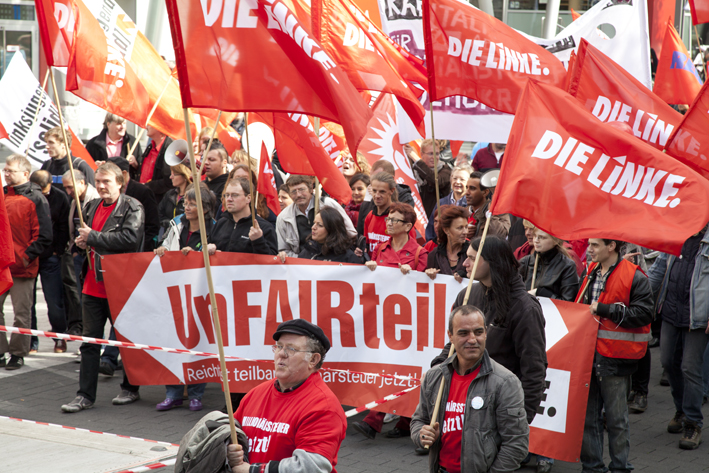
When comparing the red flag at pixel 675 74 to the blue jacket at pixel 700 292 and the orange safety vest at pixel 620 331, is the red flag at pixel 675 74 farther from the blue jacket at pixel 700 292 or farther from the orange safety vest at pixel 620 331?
the orange safety vest at pixel 620 331

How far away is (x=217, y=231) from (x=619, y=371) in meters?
3.88

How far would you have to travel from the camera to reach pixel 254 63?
4578mm

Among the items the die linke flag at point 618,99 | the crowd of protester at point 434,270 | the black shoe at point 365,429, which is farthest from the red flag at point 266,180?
the die linke flag at point 618,99

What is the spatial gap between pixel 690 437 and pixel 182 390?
4.47m

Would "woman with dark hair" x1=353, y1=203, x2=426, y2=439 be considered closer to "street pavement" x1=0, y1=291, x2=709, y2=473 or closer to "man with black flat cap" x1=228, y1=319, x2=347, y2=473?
"street pavement" x1=0, y1=291, x2=709, y2=473

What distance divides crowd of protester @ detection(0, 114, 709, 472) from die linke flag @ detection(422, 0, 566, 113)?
30.7 inches

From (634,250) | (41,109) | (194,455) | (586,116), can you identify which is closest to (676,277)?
(634,250)

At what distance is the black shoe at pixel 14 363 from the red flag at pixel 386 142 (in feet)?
15.0

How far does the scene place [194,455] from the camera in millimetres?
3635

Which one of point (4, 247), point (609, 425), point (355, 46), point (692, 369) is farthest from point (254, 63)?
point (692, 369)

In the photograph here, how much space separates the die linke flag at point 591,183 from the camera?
484 centimetres

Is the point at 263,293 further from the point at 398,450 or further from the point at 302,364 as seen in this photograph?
the point at 302,364

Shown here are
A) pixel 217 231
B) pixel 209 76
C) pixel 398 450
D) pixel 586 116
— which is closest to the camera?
pixel 209 76

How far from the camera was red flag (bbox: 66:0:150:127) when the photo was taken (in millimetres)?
8141
